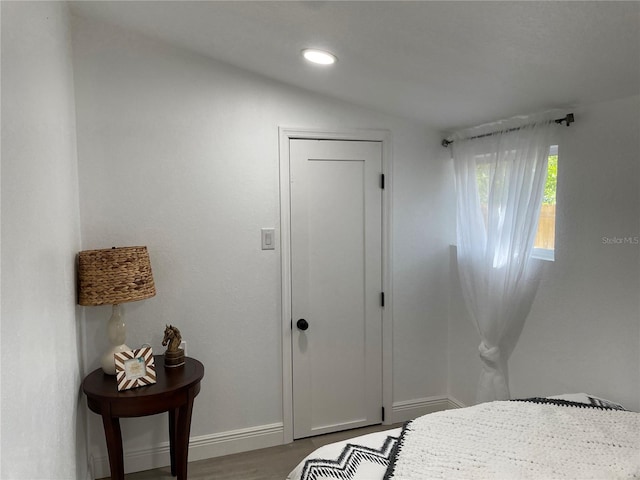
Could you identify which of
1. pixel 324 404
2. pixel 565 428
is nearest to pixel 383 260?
pixel 324 404

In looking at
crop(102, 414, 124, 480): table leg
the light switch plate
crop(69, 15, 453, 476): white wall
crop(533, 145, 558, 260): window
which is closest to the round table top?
crop(102, 414, 124, 480): table leg

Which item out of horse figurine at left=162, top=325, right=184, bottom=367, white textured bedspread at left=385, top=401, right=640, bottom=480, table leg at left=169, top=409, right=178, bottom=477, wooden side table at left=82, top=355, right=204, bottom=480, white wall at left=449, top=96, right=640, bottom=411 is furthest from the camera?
table leg at left=169, top=409, right=178, bottom=477

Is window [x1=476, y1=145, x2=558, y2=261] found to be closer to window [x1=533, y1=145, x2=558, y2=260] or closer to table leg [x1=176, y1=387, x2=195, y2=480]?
window [x1=533, y1=145, x2=558, y2=260]

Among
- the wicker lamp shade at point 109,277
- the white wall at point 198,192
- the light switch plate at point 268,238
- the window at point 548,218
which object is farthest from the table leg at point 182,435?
the window at point 548,218

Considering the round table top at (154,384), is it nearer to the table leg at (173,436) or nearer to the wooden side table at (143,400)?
the wooden side table at (143,400)

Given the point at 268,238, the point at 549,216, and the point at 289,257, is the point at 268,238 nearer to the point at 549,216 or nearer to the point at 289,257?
the point at 289,257

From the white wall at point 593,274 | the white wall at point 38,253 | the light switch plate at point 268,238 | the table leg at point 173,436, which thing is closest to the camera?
the white wall at point 38,253

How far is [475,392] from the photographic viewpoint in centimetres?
306

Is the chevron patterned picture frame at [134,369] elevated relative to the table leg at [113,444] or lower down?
elevated

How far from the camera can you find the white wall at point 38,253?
120 cm

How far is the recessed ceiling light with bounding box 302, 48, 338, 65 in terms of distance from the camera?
2164mm

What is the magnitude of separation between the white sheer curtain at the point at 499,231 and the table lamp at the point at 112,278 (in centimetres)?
190

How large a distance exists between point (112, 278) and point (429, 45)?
1.79 m

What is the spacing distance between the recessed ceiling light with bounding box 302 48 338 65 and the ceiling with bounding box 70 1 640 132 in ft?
0.15
